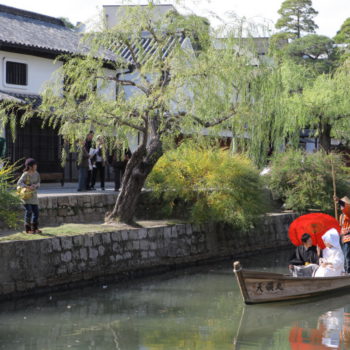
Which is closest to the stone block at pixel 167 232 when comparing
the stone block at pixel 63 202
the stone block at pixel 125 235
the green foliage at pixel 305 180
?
the stone block at pixel 125 235

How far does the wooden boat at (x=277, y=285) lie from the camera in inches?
472

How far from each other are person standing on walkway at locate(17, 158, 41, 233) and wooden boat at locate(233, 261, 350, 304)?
4.07 metres

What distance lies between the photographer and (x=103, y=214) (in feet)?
56.3

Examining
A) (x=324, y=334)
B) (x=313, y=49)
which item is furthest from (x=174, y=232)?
(x=313, y=49)

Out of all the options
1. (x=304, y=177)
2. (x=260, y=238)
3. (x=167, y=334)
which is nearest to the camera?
(x=167, y=334)

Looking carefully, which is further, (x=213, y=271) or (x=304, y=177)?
(x=304, y=177)

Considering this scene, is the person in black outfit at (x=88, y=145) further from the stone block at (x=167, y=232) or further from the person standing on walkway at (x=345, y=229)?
the person standing on walkway at (x=345, y=229)

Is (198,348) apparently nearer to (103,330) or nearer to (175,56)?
(103,330)

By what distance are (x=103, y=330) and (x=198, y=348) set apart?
1.69 metres

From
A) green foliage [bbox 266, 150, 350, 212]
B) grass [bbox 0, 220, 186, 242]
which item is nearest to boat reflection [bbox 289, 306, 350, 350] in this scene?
grass [bbox 0, 220, 186, 242]

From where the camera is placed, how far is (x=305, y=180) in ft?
67.8

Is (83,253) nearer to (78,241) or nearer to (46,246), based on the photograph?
(78,241)

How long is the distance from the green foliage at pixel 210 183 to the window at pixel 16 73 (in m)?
7.90

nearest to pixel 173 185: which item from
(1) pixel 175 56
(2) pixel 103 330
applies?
(1) pixel 175 56
